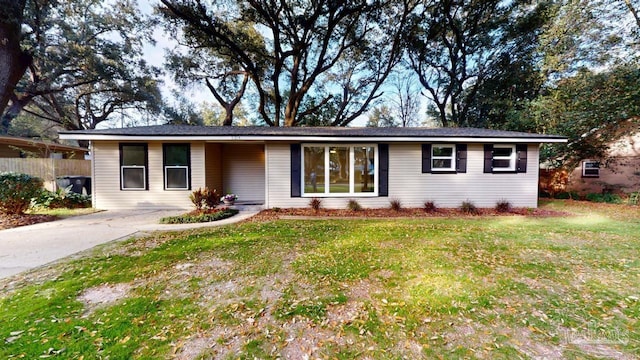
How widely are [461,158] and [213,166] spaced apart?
28.1 feet

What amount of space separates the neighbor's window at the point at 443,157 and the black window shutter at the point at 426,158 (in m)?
0.13

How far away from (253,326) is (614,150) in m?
16.9

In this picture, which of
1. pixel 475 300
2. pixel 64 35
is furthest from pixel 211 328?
pixel 64 35

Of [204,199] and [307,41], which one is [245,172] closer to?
[204,199]

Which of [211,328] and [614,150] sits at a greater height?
[614,150]

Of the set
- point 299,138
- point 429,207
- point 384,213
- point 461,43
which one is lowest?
point 384,213

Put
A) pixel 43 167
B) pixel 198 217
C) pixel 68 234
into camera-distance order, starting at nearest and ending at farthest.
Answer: pixel 68 234, pixel 198 217, pixel 43 167

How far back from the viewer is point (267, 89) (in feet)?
60.3

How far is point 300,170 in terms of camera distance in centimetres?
815

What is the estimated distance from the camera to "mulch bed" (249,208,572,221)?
7332 mm

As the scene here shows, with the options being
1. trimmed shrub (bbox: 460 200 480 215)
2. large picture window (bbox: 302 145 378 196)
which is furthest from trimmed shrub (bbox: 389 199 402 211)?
trimmed shrub (bbox: 460 200 480 215)

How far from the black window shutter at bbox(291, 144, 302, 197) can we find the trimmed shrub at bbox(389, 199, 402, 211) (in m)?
3.01

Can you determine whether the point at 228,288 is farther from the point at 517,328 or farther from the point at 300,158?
the point at 300,158

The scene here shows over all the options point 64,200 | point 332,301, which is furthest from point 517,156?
point 64,200
